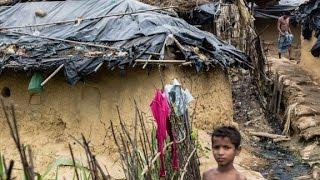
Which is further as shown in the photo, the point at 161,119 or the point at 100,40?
the point at 100,40

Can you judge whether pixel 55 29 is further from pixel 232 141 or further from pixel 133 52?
pixel 232 141

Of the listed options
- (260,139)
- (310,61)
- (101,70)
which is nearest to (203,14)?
(310,61)

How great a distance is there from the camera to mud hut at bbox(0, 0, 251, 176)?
26.1ft

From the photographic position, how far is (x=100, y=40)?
27.8 ft

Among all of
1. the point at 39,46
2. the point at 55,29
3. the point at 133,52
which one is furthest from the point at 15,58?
the point at 133,52

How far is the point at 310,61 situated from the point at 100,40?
233 inches

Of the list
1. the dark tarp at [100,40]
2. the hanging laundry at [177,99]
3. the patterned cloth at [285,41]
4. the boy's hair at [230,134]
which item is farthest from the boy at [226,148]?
the patterned cloth at [285,41]

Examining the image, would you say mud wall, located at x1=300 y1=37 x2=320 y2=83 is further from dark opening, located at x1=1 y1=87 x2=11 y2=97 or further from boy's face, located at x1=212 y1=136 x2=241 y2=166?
boy's face, located at x1=212 y1=136 x2=241 y2=166

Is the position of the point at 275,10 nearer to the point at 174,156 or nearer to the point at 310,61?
the point at 310,61

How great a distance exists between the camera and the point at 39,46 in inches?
338

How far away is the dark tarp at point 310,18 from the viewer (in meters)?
11.8

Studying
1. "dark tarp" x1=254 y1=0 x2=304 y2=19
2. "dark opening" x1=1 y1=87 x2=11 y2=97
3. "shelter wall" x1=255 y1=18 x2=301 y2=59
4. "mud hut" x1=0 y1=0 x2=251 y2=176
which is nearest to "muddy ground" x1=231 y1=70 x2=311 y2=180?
"mud hut" x1=0 y1=0 x2=251 y2=176

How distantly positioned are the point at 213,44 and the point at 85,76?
6.91 ft

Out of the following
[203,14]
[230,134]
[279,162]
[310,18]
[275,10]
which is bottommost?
[279,162]
